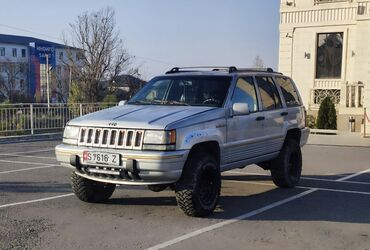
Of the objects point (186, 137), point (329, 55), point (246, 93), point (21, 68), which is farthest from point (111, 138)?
point (21, 68)

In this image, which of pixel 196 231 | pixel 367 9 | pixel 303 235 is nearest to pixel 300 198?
pixel 303 235

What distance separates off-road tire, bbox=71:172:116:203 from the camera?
7016 millimetres

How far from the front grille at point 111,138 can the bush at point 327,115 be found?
51.2 feet

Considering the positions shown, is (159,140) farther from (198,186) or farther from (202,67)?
(202,67)

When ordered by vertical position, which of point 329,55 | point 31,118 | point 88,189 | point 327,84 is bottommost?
point 88,189

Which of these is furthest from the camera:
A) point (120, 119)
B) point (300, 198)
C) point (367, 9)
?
point (367, 9)

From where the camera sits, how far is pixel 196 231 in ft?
18.9

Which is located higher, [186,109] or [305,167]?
[186,109]

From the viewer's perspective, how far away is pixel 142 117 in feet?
20.8

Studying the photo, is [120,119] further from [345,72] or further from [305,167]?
[345,72]

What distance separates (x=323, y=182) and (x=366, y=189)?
0.89 meters

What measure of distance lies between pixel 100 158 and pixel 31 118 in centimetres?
1238

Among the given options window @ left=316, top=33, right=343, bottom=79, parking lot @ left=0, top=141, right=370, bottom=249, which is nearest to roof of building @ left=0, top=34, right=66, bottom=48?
window @ left=316, top=33, right=343, bottom=79

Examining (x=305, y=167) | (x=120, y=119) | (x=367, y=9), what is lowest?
(x=305, y=167)
